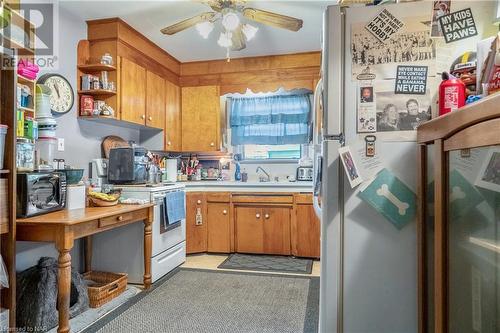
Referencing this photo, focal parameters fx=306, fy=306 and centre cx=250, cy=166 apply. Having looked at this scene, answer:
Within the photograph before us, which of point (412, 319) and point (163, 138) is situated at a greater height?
point (163, 138)

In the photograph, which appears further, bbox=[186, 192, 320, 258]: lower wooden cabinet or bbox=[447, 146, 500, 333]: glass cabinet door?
bbox=[186, 192, 320, 258]: lower wooden cabinet

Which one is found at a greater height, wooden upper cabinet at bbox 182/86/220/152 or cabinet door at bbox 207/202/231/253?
wooden upper cabinet at bbox 182/86/220/152

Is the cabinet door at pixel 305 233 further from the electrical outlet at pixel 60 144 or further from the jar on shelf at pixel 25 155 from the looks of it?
the jar on shelf at pixel 25 155

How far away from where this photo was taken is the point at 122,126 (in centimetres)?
352

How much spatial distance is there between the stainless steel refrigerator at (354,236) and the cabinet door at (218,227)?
258 cm

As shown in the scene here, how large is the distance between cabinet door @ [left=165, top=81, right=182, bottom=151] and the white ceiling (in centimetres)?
44

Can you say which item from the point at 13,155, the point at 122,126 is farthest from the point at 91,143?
the point at 13,155

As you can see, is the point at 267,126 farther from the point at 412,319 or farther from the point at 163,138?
the point at 412,319

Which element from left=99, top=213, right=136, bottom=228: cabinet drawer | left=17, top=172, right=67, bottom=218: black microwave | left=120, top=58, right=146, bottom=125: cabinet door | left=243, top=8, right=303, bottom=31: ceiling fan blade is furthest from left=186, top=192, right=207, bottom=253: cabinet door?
left=243, top=8, right=303, bottom=31: ceiling fan blade

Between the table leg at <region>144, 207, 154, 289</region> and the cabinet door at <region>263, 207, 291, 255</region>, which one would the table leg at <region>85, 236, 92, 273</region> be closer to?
the table leg at <region>144, 207, 154, 289</region>

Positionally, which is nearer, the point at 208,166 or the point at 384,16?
the point at 384,16

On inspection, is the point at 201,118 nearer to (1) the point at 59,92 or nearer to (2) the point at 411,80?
(1) the point at 59,92

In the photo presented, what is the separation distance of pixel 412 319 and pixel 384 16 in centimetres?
112

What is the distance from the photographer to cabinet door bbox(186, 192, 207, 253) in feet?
12.1
